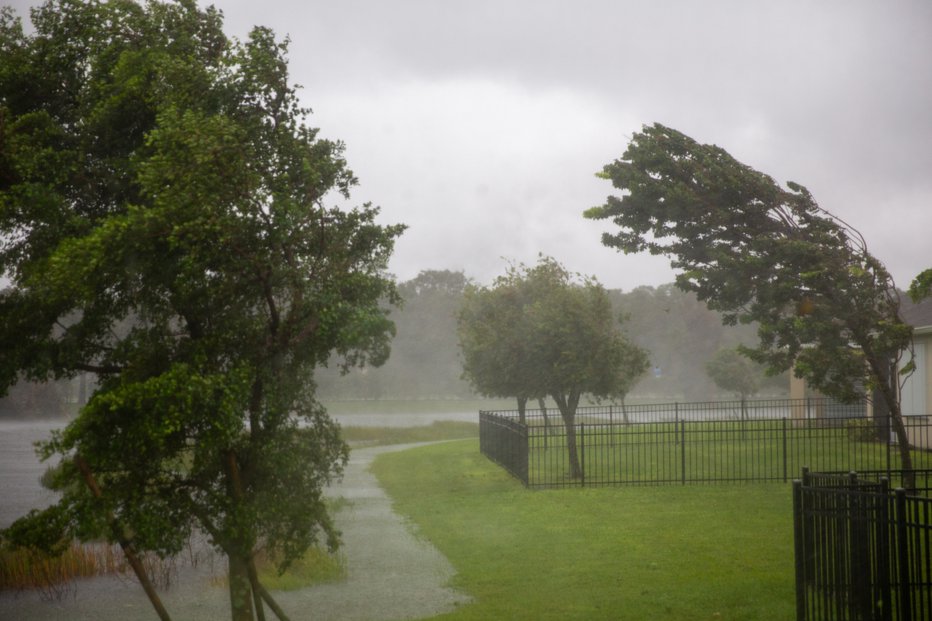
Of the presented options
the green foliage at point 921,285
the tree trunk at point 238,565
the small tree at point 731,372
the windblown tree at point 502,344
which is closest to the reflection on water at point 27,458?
the tree trunk at point 238,565

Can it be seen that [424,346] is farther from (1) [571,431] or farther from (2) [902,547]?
(2) [902,547]

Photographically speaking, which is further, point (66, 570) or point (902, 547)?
point (66, 570)

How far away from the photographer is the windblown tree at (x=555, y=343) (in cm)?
2269

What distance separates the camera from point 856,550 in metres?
7.29

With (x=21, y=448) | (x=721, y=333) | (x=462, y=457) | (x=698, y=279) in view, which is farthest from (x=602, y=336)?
(x=721, y=333)

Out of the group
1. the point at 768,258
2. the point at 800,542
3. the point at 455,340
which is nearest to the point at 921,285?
the point at 768,258

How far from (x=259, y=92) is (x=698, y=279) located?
42.3ft

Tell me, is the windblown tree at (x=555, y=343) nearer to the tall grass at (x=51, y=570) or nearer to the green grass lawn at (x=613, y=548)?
the green grass lawn at (x=613, y=548)

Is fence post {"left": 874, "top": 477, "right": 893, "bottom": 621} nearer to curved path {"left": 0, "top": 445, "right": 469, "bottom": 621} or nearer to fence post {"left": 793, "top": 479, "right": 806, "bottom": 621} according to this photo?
fence post {"left": 793, "top": 479, "right": 806, "bottom": 621}

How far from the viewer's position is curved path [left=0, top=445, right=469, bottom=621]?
1046 centimetres

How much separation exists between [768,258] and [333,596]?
1154 centimetres

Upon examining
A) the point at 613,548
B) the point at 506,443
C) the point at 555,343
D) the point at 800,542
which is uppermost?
the point at 555,343

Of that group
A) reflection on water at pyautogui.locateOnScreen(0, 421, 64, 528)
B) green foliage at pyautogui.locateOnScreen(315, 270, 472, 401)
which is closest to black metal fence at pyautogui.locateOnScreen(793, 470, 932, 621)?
reflection on water at pyautogui.locateOnScreen(0, 421, 64, 528)

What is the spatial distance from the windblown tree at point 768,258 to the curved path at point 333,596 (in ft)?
29.1
